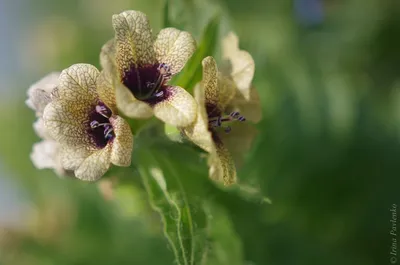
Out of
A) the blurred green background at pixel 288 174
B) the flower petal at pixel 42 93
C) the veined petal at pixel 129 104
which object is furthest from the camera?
the blurred green background at pixel 288 174

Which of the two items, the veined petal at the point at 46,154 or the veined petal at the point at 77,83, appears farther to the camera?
the veined petal at the point at 46,154

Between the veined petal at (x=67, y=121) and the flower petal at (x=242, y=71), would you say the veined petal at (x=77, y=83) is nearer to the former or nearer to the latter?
the veined petal at (x=67, y=121)

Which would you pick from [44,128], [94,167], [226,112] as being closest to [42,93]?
[44,128]

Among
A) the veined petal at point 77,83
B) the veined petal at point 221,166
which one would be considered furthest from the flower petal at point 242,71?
the veined petal at point 77,83

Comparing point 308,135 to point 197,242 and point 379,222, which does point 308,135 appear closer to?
point 379,222

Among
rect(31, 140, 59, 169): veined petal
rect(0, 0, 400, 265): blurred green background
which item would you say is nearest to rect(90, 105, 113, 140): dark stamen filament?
rect(31, 140, 59, 169): veined petal

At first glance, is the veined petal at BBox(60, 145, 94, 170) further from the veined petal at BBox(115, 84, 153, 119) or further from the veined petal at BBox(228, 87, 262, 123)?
the veined petal at BBox(228, 87, 262, 123)

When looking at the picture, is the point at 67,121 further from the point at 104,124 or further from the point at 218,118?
the point at 218,118
